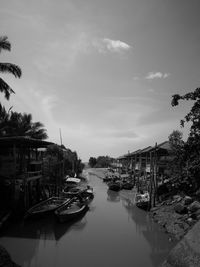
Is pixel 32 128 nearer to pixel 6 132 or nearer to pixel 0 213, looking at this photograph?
pixel 6 132

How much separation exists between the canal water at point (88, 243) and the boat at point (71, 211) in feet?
1.83

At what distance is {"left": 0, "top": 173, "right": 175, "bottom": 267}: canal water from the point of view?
45.6 ft

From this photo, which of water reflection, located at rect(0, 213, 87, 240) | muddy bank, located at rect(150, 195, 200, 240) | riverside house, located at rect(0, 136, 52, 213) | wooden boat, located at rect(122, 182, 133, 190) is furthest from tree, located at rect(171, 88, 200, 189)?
wooden boat, located at rect(122, 182, 133, 190)

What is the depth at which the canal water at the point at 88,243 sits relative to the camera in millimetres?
13906

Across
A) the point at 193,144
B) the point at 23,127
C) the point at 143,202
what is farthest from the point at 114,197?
the point at 193,144

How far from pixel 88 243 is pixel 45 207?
645 centimetres

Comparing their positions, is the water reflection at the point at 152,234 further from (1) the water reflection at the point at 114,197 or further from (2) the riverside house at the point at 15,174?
(2) the riverside house at the point at 15,174

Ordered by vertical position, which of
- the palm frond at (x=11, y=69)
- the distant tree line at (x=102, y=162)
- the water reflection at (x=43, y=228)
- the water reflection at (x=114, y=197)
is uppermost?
the palm frond at (x=11, y=69)

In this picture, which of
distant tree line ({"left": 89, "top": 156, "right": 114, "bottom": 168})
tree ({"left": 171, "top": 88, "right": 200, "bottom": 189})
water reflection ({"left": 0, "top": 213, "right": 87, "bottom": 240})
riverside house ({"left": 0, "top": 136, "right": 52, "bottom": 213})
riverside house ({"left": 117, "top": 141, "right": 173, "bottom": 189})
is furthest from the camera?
distant tree line ({"left": 89, "top": 156, "right": 114, "bottom": 168})

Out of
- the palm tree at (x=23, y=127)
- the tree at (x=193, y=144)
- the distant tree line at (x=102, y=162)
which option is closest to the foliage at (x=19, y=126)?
the palm tree at (x=23, y=127)

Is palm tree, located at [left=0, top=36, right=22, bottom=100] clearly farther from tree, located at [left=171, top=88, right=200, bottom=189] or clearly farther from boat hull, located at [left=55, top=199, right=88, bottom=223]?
tree, located at [left=171, top=88, right=200, bottom=189]

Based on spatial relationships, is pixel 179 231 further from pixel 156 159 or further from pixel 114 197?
pixel 114 197

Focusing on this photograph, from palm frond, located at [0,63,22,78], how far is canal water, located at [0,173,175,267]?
11.7 metres

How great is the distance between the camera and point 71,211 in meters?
22.3
